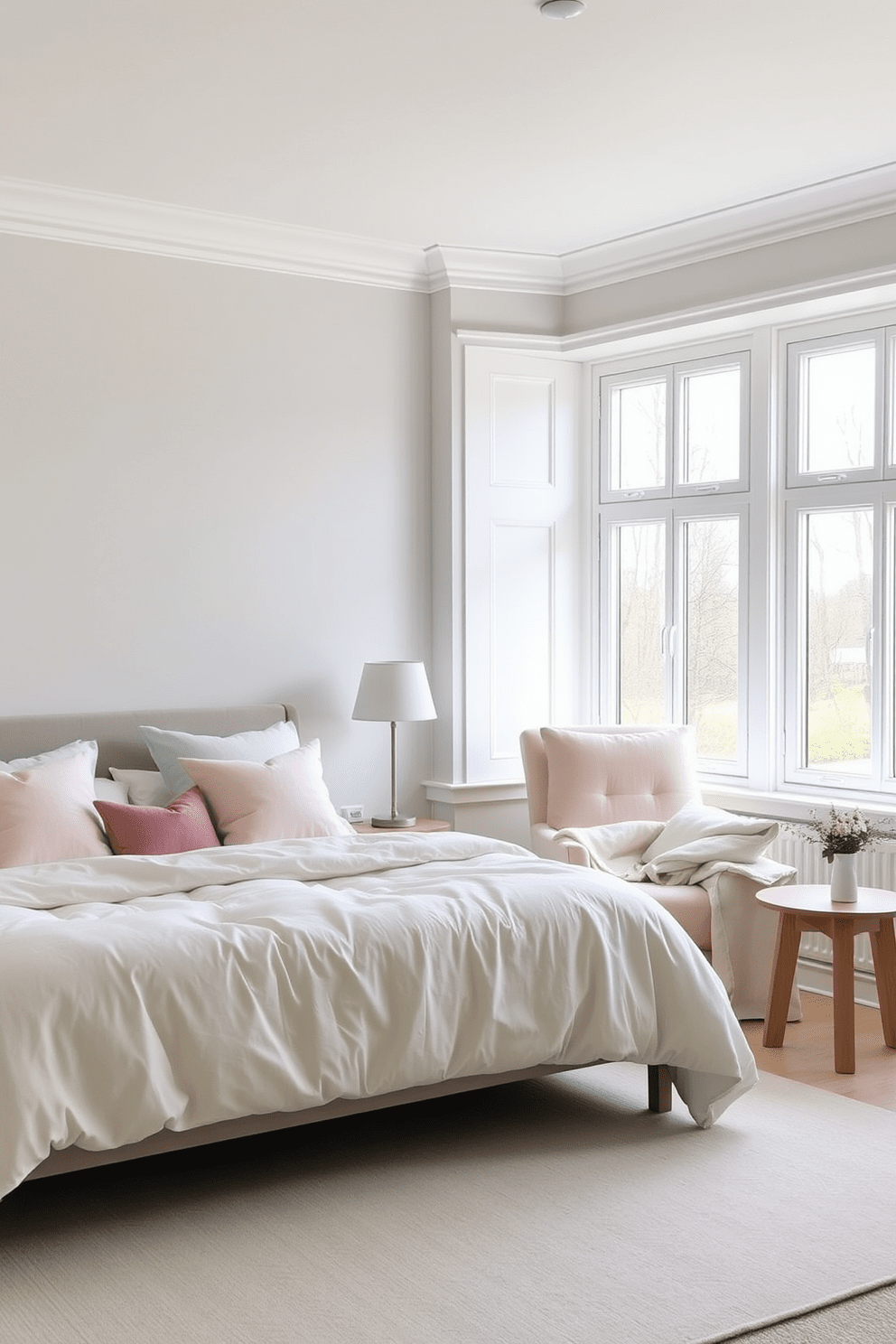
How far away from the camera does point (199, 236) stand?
5.28 metres

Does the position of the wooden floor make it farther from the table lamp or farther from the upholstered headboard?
the upholstered headboard

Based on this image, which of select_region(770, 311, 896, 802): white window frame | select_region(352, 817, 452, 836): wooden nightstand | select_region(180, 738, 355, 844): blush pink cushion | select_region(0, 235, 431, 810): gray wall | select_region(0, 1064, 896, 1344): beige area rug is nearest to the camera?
select_region(0, 1064, 896, 1344): beige area rug

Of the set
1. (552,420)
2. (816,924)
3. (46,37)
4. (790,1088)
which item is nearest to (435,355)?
(552,420)

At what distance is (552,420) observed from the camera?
6129 mm

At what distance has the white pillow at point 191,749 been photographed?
15.8ft

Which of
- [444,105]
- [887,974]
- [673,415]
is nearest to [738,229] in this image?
[673,415]

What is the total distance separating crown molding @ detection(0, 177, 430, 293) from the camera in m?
4.91

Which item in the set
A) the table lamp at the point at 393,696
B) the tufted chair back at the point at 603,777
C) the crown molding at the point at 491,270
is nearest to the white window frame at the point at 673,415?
the crown molding at the point at 491,270

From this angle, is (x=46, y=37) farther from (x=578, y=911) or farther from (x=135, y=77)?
(x=578, y=911)

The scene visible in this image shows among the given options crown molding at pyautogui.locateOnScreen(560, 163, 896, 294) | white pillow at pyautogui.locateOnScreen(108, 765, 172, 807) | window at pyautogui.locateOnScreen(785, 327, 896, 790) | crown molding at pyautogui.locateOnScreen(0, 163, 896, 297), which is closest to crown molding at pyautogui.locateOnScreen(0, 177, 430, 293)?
crown molding at pyautogui.locateOnScreen(0, 163, 896, 297)

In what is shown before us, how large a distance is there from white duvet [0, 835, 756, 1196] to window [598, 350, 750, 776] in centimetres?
205

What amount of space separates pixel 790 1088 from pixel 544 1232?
1.32 meters

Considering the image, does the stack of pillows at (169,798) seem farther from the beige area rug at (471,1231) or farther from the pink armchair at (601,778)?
the beige area rug at (471,1231)

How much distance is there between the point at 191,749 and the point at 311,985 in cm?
181
